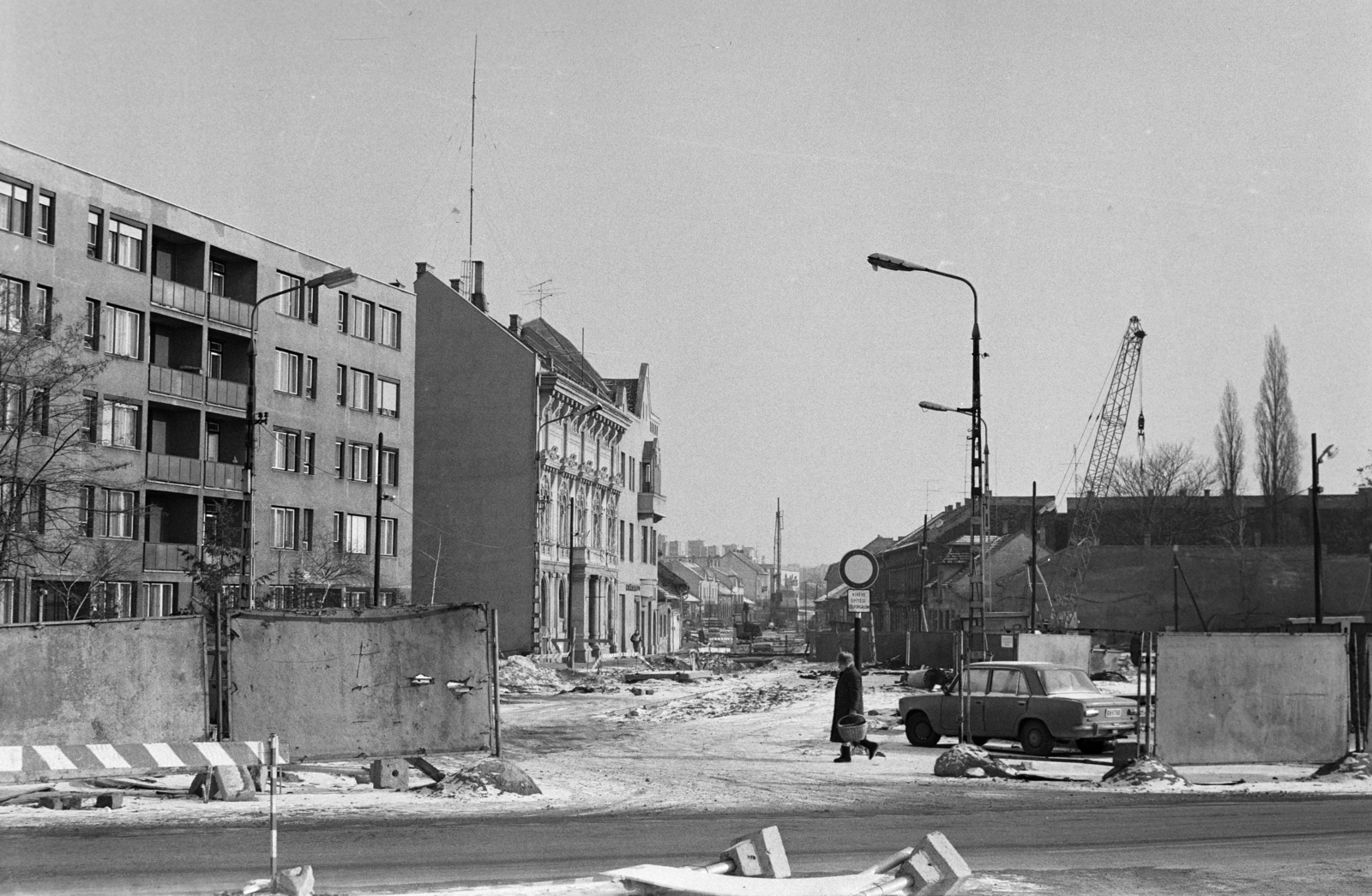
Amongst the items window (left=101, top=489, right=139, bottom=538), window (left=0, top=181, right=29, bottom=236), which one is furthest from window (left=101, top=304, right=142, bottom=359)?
window (left=101, top=489, right=139, bottom=538)

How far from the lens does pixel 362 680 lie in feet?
53.7

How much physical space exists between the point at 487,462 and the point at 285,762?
5567 centimetres

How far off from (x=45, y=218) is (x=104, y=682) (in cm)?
3478

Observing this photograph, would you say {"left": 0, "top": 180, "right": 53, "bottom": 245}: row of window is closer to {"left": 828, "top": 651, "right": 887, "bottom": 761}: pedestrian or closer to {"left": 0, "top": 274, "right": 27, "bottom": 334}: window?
{"left": 0, "top": 274, "right": 27, "bottom": 334}: window

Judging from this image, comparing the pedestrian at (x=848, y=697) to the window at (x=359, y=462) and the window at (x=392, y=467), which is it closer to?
the window at (x=359, y=462)

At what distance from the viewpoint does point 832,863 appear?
36.8 ft

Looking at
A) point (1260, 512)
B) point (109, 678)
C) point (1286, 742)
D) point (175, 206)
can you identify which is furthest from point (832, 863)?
point (1260, 512)

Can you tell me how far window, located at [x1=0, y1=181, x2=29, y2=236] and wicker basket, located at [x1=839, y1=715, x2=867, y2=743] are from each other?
33047mm

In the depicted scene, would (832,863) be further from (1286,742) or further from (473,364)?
(473,364)

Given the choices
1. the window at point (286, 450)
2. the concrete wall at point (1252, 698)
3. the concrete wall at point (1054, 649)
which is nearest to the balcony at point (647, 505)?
the window at point (286, 450)

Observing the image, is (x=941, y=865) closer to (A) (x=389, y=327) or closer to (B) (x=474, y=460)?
→ (A) (x=389, y=327)

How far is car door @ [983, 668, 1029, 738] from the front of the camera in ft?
78.4

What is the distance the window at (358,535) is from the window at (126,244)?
15.1 m

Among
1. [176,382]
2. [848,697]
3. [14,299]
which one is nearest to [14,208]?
[14,299]
